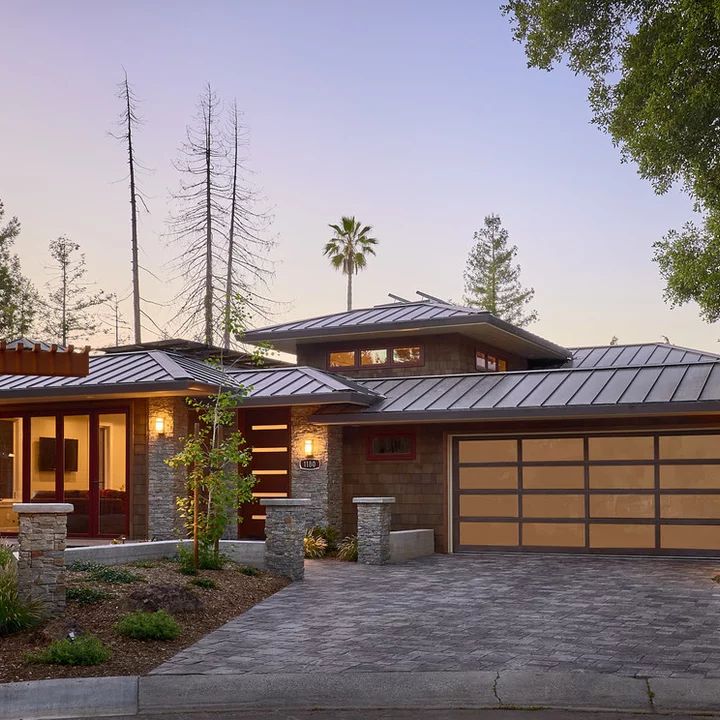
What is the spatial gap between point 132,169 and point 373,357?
62.1ft

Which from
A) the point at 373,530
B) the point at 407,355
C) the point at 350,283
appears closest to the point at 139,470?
the point at 373,530

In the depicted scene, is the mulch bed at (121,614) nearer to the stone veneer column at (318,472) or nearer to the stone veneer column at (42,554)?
the stone veneer column at (42,554)

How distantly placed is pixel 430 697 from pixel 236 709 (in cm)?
153

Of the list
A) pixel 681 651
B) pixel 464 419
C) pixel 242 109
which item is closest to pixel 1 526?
pixel 464 419

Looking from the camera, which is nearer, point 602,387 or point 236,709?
point 236,709

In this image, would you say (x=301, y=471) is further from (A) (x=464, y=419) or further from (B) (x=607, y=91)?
(B) (x=607, y=91)

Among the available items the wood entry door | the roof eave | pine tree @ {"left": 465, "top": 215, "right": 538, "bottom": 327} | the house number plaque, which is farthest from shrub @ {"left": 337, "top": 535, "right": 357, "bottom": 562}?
pine tree @ {"left": 465, "top": 215, "right": 538, "bottom": 327}

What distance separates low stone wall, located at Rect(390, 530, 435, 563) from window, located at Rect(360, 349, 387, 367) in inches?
208

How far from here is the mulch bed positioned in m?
8.01

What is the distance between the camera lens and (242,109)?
37875 millimetres

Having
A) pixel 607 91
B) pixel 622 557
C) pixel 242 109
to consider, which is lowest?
pixel 622 557

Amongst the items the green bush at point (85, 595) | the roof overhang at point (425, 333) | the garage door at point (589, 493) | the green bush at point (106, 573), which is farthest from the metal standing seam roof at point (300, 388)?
the green bush at point (85, 595)

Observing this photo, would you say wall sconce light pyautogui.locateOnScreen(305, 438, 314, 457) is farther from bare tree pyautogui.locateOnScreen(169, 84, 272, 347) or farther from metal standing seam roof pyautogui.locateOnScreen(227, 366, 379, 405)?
bare tree pyautogui.locateOnScreen(169, 84, 272, 347)

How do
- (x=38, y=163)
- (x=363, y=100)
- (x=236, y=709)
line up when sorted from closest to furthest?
(x=236, y=709), (x=363, y=100), (x=38, y=163)
